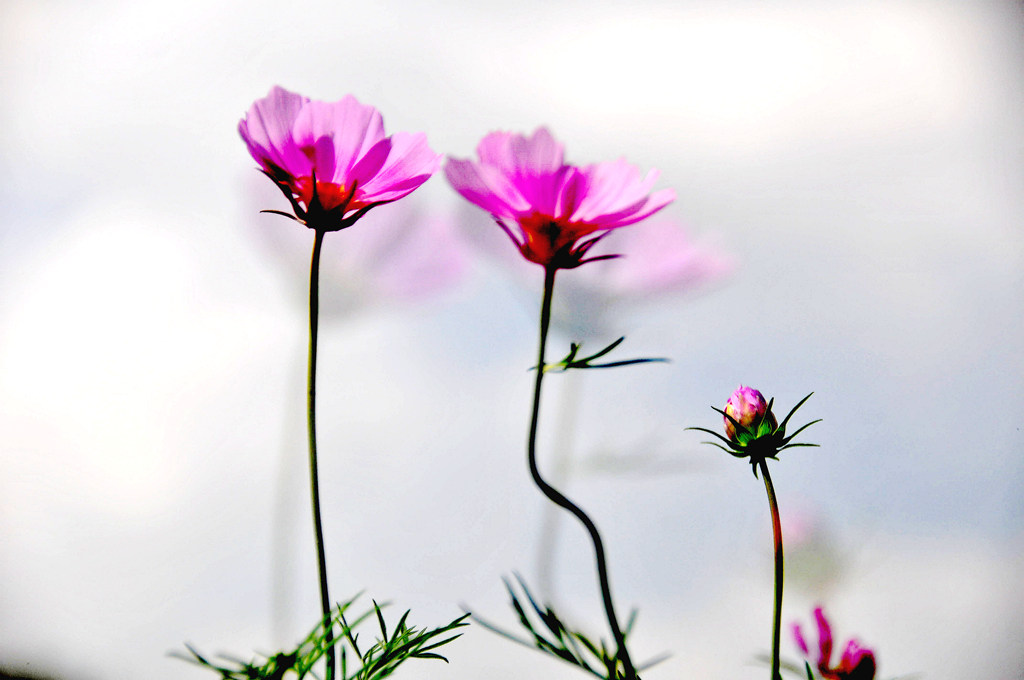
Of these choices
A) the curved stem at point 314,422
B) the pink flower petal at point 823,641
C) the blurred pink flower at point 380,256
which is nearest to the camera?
the curved stem at point 314,422

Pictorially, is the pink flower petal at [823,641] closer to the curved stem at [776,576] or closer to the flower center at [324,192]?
the curved stem at [776,576]

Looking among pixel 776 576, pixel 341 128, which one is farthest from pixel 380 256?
pixel 776 576

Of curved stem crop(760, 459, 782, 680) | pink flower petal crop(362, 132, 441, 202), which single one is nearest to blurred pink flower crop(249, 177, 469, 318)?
pink flower petal crop(362, 132, 441, 202)

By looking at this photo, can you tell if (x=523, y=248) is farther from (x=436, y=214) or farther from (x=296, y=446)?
(x=296, y=446)

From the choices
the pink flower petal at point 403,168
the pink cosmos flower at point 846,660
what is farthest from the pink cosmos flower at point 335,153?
the pink cosmos flower at point 846,660

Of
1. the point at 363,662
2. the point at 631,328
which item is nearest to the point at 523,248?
the point at 363,662

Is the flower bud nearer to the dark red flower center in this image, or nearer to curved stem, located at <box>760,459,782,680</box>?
curved stem, located at <box>760,459,782,680</box>

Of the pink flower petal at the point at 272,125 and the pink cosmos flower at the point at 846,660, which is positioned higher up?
the pink flower petal at the point at 272,125

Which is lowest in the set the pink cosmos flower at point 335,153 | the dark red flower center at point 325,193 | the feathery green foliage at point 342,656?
the feathery green foliage at point 342,656

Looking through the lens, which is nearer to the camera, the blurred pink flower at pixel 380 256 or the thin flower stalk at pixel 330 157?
the thin flower stalk at pixel 330 157
